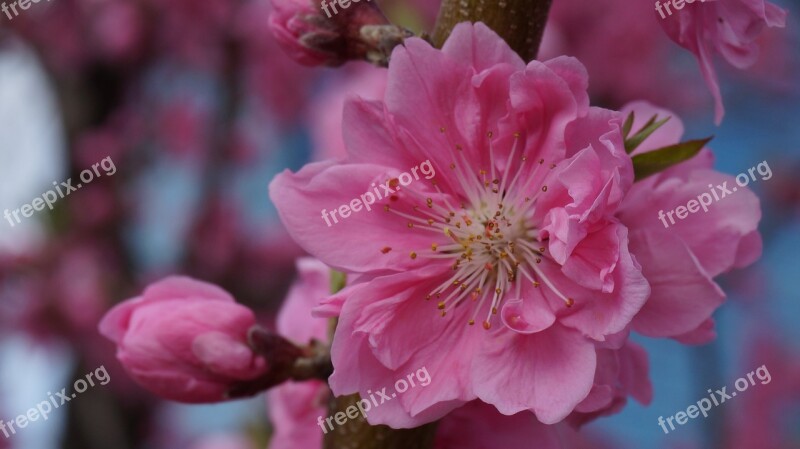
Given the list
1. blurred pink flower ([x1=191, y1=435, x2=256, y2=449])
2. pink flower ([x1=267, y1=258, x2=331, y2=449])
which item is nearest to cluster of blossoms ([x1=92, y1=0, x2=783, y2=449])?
pink flower ([x1=267, y1=258, x2=331, y2=449])

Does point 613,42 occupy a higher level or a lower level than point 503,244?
lower

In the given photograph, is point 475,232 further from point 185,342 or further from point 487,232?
point 185,342

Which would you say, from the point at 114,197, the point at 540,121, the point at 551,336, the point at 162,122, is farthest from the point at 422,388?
the point at 162,122

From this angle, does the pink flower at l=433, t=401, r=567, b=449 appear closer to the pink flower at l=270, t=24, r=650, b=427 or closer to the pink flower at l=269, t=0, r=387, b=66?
the pink flower at l=270, t=24, r=650, b=427

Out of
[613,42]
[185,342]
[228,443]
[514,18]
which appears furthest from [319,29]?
[613,42]

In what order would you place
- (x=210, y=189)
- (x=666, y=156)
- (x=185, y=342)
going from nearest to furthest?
(x=666, y=156) < (x=185, y=342) < (x=210, y=189)

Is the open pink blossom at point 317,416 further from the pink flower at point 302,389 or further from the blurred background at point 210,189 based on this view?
the blurred background at point 210,189

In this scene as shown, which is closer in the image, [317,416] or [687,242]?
[687,242]

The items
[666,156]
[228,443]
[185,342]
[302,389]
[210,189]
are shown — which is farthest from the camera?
[210,189]
